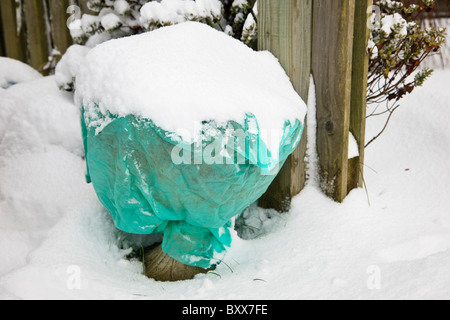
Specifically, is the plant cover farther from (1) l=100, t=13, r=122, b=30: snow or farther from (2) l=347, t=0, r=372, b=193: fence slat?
(1) l=100, t=13, r=122, b=30: snow

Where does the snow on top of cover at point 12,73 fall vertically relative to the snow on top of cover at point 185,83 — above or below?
below

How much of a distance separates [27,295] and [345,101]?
1546 millimetres

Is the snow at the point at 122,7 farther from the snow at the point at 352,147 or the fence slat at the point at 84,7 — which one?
the snow at the point at 352,147

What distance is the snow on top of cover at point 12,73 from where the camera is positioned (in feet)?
10.4

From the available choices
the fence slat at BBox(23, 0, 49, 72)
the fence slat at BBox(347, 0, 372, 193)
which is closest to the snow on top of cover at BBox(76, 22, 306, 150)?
the fence slat at BBox(347, 0, 372, 193)

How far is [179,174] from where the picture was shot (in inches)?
61.3

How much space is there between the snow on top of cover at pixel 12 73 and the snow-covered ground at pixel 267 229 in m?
0.49

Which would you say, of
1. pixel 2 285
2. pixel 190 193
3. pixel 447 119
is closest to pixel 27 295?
pixel 2 285

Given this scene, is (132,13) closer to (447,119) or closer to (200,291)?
(200,291)

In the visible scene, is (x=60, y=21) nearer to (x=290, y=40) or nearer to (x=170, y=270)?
(x=290, y=40)

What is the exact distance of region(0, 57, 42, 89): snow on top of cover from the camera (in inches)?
125

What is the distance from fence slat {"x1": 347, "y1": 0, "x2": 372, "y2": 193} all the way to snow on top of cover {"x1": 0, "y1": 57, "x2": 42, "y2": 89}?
7.69 feet

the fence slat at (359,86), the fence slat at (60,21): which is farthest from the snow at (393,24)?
the fence slat at (60,21)

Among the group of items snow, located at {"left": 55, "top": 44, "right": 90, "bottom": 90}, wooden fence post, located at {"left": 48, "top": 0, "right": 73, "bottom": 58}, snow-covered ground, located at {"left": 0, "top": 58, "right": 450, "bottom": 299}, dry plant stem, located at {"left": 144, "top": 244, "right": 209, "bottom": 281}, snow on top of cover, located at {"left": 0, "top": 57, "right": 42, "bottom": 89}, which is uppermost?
wooden fence post, located at {"left": 48, "top": 0, "right": 73, "bottom": 58}
